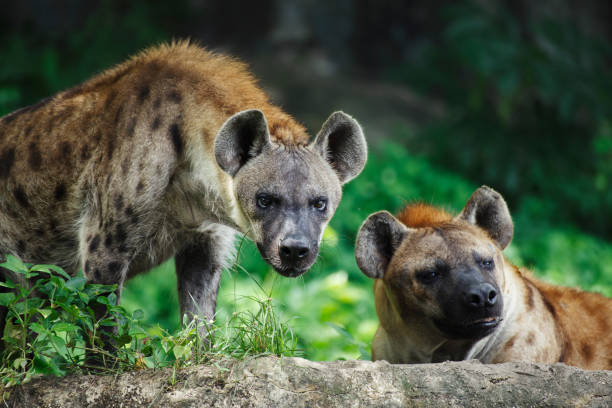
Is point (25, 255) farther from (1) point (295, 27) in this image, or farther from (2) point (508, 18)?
(1) point (295, 27)

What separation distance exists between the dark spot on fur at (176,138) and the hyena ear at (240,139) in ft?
0.69

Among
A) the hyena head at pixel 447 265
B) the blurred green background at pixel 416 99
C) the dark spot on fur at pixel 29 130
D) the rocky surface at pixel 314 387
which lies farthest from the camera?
the blurred green background at pixel 416 99

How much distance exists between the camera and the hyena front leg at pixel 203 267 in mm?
3869

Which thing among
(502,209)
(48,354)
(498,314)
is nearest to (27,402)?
(48,354)

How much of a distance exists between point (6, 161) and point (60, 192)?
1.22 feet

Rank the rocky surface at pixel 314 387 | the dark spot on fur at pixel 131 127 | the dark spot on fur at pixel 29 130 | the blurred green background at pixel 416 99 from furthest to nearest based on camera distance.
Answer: the blurred green background at pixel 416 99, the dark spot on fur at pixel 29 130, the dark spot on fur at pixel 131 127, the rocky surface at pixel 314 387

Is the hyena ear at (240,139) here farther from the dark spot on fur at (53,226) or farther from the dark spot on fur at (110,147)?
the dark spot on fur at (53,226)

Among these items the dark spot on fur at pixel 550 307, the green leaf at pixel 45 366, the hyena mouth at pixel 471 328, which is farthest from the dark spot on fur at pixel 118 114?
the dark spot on fur at pixel 550 307

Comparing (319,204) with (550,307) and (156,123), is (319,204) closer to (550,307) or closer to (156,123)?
(156,123)

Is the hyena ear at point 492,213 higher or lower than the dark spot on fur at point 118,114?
lower

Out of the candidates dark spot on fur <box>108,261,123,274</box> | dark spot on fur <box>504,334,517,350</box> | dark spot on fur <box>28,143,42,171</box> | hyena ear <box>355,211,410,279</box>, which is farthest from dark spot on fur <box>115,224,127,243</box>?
dark spot on fur <box>504,334,517,350</box>

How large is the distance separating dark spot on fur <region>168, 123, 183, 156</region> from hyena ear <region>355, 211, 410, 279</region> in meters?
0.94

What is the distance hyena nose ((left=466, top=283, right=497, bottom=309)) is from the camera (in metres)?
3.28

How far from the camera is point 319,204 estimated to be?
342 cm
